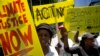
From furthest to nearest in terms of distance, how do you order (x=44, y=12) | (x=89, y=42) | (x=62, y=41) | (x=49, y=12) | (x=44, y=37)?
(x=44, y=12) → (x=49, y=12) → (x=62, y=41) → (x=89, y=42) → (x=44, y=37)

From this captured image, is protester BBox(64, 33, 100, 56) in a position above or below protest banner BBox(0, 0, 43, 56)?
below

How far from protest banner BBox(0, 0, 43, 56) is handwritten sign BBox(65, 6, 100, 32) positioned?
2.10 m

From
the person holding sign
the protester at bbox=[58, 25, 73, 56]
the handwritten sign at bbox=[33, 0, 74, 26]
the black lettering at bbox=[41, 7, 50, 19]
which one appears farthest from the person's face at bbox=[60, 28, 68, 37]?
the black lettering at bbox=[41, 7, 50, 19]

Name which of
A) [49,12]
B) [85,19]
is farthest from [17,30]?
[49,12]

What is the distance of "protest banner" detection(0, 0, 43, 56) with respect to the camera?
487 cm

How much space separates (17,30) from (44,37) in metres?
0.80

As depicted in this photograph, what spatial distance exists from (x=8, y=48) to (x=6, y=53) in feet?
0.19

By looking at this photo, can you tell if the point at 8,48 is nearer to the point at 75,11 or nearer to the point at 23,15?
the point at 23,15

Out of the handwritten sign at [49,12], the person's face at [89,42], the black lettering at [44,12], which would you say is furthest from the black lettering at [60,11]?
the person's face at [89,42]

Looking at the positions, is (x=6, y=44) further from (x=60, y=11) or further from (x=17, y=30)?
(x=60, y=11)

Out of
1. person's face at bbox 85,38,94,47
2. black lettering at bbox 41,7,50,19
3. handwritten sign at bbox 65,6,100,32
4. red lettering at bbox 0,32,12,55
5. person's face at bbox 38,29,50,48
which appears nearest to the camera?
red lettering at bbox 0,32,12,55

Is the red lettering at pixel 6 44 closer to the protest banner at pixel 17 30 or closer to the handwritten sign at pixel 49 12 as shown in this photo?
the protest banner at pixel 17 30

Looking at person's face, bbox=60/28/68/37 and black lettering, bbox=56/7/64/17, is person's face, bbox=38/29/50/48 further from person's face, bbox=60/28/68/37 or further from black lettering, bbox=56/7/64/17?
black lettering, bbox=56/7/64/17

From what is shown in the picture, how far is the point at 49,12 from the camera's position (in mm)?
8109
